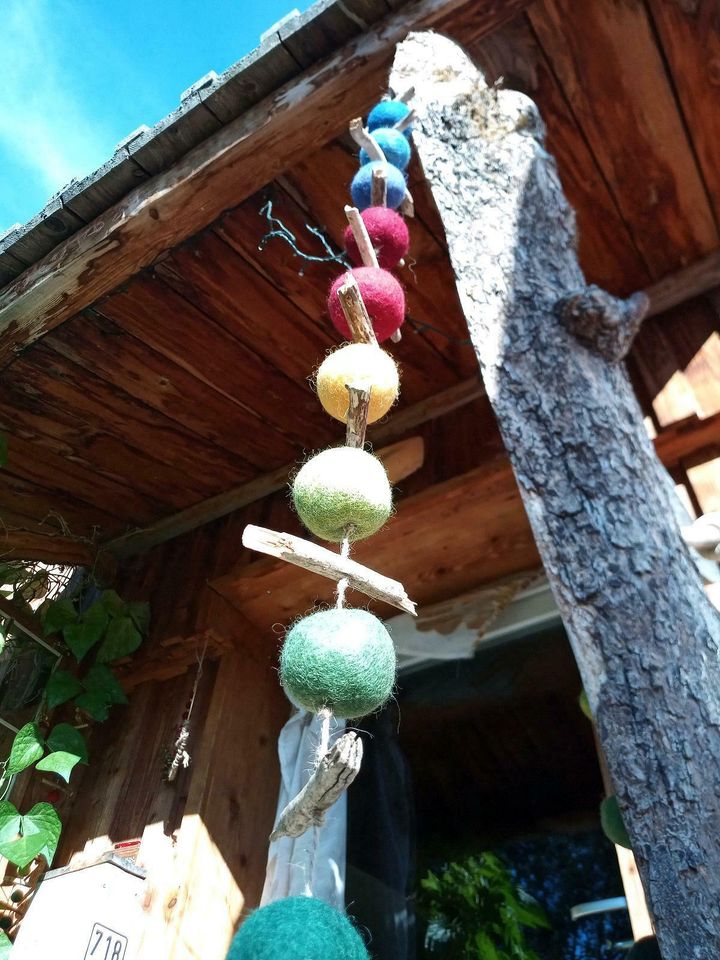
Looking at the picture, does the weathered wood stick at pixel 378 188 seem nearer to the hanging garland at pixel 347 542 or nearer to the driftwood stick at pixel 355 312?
the hanging garland at pixel 347 542

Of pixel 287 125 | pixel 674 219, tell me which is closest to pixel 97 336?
pixel 287 125

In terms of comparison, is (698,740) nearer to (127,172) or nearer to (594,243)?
(594,243)

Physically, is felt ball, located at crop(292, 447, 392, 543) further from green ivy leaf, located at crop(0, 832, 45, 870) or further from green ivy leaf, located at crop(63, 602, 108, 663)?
green ivy leaf, located at crop(63, 602, 108, 663)

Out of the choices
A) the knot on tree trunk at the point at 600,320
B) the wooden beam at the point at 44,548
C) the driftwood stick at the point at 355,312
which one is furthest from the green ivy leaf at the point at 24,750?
the knot on tree trunk at the point at 600,320

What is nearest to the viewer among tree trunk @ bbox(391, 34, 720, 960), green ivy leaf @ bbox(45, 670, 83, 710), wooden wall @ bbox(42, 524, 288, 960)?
tree trunk @ bbox(391, 34, 720, 960)

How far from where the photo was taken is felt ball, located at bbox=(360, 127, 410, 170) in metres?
1.24

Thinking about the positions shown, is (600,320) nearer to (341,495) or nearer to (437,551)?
(341,495)

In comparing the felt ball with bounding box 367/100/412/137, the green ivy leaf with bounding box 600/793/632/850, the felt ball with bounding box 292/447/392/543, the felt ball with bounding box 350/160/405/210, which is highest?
the felt ball with bounding box 367/100/412/137

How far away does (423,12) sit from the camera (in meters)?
1.27

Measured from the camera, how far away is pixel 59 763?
61.3 inches

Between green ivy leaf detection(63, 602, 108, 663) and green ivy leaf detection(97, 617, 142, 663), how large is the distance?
0.03 m

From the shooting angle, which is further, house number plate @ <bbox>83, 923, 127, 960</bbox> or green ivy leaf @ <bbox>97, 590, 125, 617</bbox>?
green ivy leaf @ <bbox>97, 590, 125, 617</bbox>

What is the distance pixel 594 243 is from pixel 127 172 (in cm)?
108

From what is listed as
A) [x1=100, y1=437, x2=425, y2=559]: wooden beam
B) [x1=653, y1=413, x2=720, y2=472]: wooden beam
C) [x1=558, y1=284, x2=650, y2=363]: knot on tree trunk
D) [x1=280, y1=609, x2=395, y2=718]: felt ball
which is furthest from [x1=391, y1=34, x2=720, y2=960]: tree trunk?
[x1=100, y1=437, x2=425, y2=559]: wooden beam
